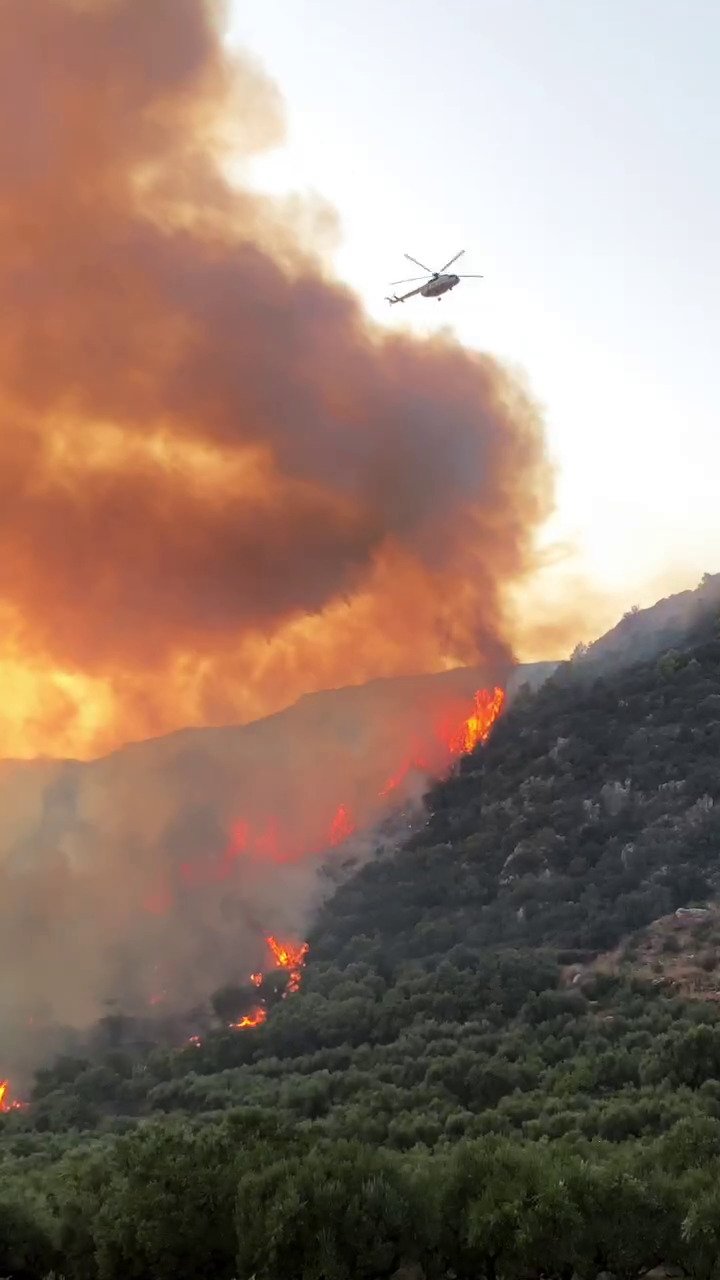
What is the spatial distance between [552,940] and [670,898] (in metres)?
12.7

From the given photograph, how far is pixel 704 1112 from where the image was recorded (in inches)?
2119

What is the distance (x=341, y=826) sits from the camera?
158500 millimetres

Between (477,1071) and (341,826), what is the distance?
89.0m

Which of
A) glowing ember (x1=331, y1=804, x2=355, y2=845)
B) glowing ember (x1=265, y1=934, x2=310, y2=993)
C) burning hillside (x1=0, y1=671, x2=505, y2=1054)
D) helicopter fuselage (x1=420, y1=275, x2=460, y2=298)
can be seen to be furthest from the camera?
glowing ember (x1=331, y1=804, x2=355, y2=845)

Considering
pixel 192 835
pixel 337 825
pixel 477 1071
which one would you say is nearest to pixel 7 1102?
pixel 477 1071

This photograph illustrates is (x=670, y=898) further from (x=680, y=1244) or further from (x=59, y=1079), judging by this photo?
(x=680, y=1244)

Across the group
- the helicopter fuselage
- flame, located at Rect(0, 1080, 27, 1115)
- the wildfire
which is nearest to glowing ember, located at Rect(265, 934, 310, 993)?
flame, located at Rect(0, 1080, 27, 1115)

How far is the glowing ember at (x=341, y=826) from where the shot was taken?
156000 mm

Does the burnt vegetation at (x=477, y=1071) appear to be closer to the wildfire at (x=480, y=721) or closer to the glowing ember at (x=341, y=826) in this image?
the wildfire at (x=480, y=721)

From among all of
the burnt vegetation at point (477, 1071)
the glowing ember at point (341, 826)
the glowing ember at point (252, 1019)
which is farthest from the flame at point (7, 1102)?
the glowing ember at point (341, 826)

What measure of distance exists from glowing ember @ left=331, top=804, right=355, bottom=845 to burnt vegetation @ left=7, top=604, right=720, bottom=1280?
12.3 m

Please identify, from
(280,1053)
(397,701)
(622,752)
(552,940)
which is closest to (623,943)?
(552,940)

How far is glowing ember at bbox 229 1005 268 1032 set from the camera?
10181 centimetres

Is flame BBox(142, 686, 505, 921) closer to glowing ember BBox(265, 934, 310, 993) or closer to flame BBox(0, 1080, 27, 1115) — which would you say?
glowing ember BBox(265, 934, 310, 993)
